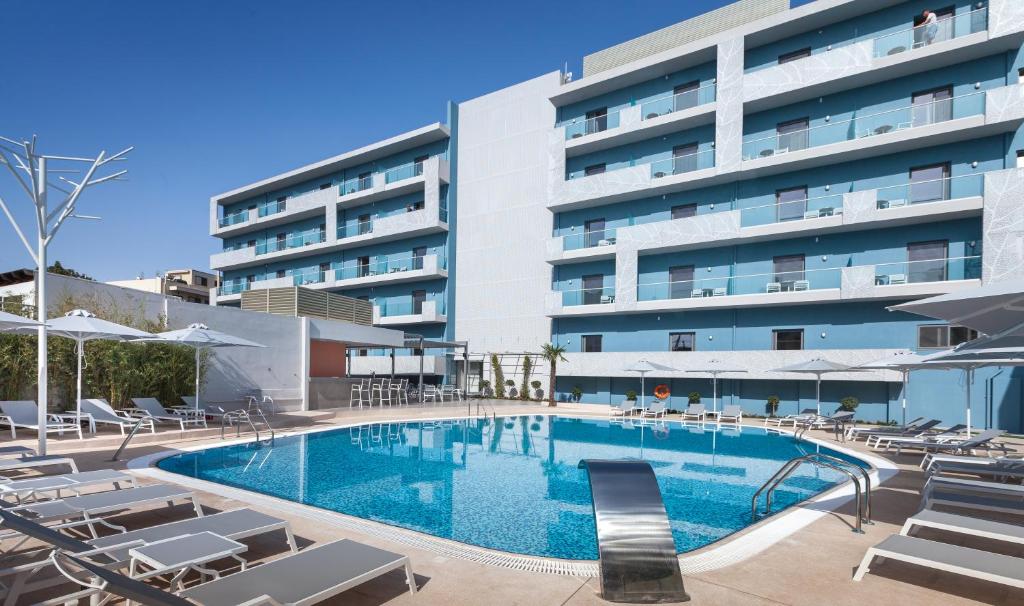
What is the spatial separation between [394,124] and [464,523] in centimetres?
3038

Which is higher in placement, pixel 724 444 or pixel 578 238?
pixel 578 238

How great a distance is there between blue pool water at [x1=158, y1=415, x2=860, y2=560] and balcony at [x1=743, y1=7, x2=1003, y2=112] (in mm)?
13759

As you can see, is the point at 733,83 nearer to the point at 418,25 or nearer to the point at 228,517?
the point at 418,25

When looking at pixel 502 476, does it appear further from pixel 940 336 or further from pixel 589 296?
pixel 940 336

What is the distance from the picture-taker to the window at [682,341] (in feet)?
78.4

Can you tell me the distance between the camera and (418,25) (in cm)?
1803

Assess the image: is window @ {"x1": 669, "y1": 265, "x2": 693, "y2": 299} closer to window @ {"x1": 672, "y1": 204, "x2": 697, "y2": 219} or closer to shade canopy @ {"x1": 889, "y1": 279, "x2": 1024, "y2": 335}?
window @ {"x1": 672, "y1": 204, "x2": 697, "y2": 219}

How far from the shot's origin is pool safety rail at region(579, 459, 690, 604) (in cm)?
388

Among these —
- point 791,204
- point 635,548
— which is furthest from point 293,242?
point 635,548

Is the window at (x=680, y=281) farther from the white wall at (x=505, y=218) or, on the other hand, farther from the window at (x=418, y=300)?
the window at (x=418, y=300)

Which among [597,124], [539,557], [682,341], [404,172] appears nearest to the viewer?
[539,557]

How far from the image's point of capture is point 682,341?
24.1 meters

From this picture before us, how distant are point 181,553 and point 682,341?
22695 millimetres

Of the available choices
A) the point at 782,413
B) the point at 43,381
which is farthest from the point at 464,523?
the point at 782,413
